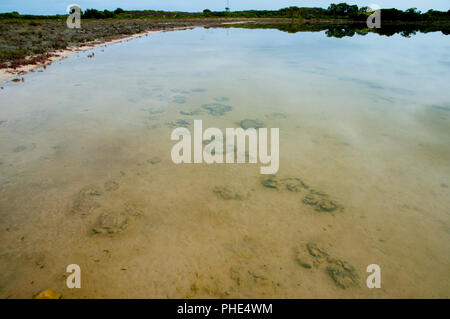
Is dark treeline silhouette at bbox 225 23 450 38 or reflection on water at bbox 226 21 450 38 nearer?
dark treeline silhouette at bbox 225 23 450 38

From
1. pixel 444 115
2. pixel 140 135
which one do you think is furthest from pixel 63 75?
pixel 444 115

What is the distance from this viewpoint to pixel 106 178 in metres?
5.68

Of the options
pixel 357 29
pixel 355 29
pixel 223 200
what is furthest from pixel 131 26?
pixel 223 200

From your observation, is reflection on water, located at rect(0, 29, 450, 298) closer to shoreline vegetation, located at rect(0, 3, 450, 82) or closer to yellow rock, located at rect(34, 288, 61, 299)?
yellow rock, located at rect(34, 288, 61, 299)

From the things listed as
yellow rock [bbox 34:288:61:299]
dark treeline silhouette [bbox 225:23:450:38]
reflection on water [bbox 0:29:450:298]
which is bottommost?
yellow rock [bbox 34:288:61:299]

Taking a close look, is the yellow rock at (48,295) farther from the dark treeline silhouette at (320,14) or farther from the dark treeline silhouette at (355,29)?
the dark treeline silhouette at (320,14)

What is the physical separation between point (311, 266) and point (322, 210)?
1406mm

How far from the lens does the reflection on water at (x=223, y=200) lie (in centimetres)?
363

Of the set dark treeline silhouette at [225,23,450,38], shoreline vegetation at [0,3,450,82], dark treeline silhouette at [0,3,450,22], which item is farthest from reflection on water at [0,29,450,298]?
dark treeline silhouette at [0,3,450,22]
